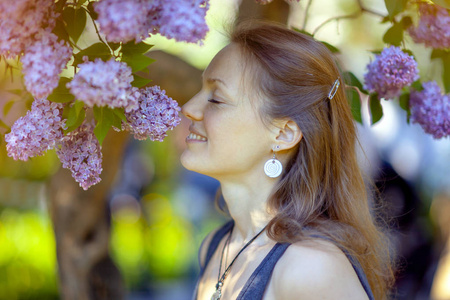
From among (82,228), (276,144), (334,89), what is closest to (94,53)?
(276,144)

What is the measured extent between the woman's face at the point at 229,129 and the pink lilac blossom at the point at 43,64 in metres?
0.67

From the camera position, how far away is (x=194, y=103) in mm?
1735

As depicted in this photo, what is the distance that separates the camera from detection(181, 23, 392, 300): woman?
1.66 meters

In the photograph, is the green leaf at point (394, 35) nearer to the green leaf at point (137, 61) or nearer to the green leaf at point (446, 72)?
the green leaf at point (446, 72)

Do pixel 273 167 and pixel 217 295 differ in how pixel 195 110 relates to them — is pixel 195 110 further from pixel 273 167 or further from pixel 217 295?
pixel 217 295

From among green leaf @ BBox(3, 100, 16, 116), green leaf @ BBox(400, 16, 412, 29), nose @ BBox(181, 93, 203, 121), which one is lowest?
green leaf @ BBox(3, 100, 16, 116)

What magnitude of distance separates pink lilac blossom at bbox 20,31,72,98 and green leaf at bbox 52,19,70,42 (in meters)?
0.08

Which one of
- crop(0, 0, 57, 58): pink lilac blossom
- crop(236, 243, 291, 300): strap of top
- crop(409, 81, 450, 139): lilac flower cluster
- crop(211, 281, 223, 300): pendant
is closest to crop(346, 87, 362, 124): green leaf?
crop(409, 81, 450, 139): lilac flower cluster

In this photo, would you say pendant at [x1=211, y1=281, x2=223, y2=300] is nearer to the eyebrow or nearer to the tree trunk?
the eyebrow

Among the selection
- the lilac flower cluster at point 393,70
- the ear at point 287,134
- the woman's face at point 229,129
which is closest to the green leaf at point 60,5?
the woman's face at point 229,129

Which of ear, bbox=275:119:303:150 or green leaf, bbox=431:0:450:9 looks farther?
ear, bbox=275:119:303:150

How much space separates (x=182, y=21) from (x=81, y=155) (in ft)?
1.59

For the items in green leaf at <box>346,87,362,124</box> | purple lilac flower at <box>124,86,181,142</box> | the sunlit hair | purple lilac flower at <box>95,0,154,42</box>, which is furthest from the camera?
green leaf at <box>346,87,362,124</box>

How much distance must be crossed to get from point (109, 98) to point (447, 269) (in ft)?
9.17
